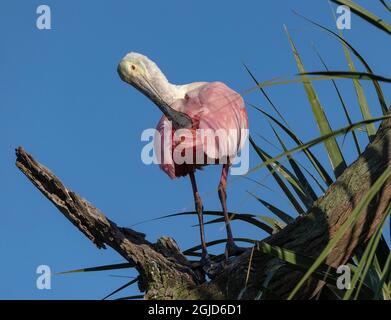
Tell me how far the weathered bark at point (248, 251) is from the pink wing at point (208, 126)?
1024mm

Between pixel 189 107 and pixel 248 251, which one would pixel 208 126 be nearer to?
pixel 189 107

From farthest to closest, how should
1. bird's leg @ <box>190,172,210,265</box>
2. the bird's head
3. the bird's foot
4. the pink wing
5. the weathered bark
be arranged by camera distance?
the bird's head < the pink wing < the bird's foot < bird's leg @ <box>190,172,210,265</box> < the weathered bark

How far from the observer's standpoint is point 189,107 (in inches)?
242

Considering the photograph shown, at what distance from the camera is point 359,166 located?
171 inches

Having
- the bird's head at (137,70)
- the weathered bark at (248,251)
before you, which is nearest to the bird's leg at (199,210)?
the weathered bark at (248,251)

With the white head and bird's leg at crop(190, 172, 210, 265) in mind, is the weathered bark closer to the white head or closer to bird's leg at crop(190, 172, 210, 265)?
bird's leg at crop(190, 172, 210, 265)

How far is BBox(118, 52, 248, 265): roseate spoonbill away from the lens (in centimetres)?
609

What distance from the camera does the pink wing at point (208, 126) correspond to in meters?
6.07

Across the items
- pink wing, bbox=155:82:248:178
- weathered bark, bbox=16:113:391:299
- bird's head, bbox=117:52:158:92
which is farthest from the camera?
bird's head, bbox=117:52:158:92

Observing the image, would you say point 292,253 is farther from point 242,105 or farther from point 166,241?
point 242,105

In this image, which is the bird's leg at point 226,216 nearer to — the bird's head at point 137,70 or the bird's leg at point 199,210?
the bird's leg at point 199,210

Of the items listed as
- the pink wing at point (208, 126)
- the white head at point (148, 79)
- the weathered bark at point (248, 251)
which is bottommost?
the weathered bark at point (248, 251)

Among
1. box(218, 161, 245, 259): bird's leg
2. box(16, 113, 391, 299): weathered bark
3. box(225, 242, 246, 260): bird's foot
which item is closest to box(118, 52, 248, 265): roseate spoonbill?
box(218, 161, 245, 259): bird's leg
